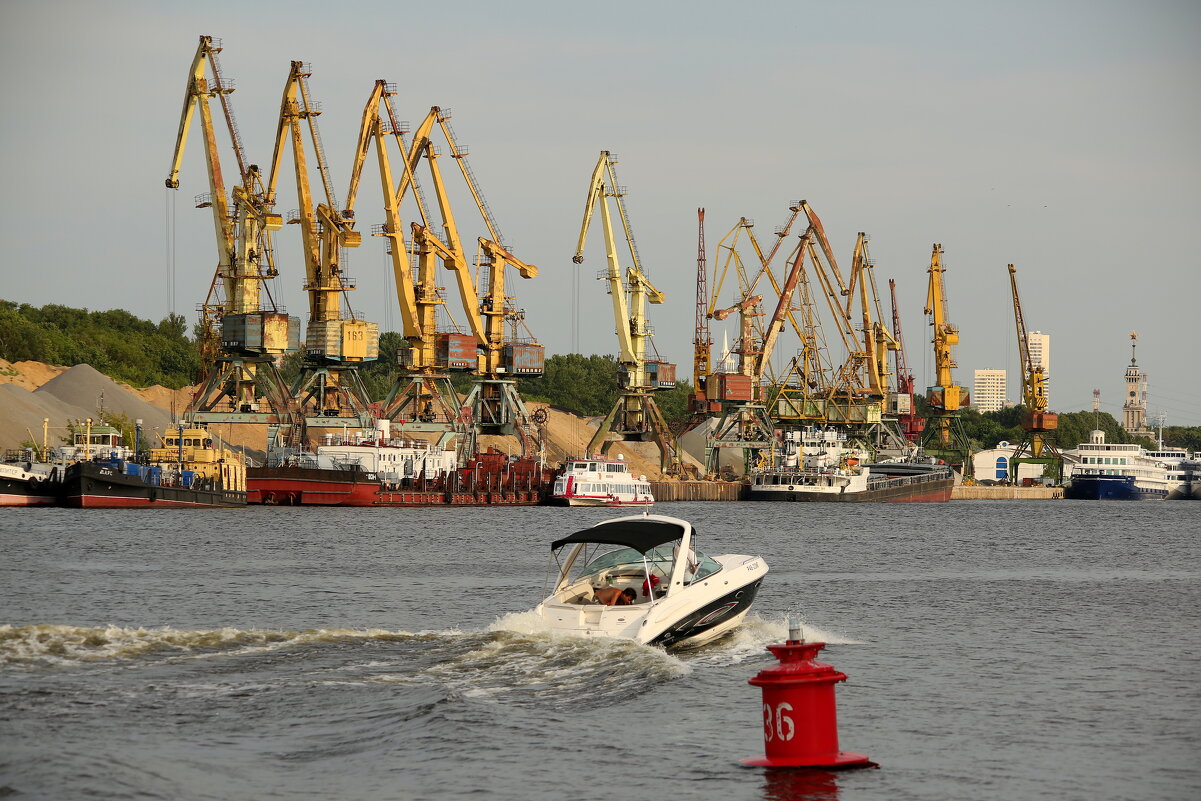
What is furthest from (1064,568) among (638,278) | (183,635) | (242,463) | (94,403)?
(94,403)

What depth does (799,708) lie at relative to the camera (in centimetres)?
1970

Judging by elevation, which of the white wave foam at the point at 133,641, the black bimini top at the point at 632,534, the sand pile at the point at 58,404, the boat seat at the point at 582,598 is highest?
the sand pile at the point at 58,404

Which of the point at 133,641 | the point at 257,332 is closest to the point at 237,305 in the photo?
the point at 257,332

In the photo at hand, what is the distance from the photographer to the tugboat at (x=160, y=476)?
9394cm

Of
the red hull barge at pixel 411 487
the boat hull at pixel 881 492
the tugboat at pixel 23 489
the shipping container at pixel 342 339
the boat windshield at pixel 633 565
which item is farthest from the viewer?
the boat hull at pixel 881 492

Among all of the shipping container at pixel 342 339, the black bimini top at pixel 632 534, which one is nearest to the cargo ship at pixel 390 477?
the shipping container at pixel 342 339

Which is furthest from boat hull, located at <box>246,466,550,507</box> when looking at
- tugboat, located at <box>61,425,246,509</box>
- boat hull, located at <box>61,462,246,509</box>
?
boat hull, located at <box>61,462,246,509</box>

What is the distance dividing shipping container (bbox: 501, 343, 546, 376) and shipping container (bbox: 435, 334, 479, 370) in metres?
4.21

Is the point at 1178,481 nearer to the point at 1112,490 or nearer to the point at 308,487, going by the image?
the point at 1112,490

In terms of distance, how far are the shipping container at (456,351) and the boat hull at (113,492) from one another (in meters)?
33.2

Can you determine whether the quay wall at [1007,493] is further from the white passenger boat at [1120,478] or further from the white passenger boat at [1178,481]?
the white passenger boat at [1178,481]

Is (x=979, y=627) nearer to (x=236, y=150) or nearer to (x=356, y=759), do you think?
(x=356, y=759)

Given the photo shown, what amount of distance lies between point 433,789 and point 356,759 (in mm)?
1865

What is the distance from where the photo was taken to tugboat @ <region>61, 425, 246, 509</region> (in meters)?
93.9
